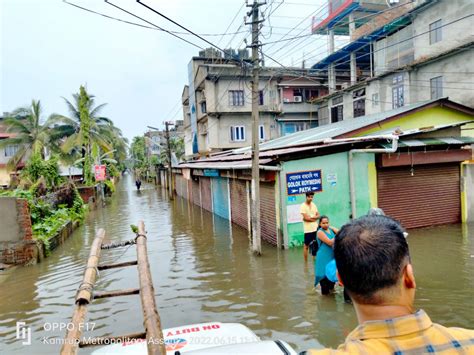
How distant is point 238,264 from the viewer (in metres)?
9.12

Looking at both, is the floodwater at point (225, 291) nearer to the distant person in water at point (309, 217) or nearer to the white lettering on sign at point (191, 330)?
the distant person in water at point (309, 217)

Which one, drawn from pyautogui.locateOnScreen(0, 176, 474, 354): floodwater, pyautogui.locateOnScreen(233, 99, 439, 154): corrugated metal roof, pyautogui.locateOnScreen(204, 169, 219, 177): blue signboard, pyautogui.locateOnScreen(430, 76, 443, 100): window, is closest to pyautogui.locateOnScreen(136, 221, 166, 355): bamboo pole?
pyautogui.locateOnScreen(0, 176, 474, 354): floodwater

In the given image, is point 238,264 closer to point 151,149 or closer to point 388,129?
point 388,129

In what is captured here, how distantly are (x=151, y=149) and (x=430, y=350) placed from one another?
82566 millimetres

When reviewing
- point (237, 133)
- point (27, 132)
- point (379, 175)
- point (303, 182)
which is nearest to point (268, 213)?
point (303, 182)

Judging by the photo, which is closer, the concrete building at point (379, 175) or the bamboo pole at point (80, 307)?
the bamboo pole at point (80, 307)

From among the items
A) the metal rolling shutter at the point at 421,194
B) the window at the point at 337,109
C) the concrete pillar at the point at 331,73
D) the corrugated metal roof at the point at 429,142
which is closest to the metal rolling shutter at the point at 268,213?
the metal rolling shutter at the point at 421,194

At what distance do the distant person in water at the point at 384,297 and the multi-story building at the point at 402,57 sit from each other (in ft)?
51.1

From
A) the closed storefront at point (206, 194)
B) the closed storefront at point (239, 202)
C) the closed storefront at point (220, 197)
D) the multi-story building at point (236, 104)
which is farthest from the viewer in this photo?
the multi-story building at point (236, 104)

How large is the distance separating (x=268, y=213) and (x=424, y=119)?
276 inches

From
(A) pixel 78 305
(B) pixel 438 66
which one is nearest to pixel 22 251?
(A) pixel 78 305

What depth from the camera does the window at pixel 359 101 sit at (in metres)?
30.0

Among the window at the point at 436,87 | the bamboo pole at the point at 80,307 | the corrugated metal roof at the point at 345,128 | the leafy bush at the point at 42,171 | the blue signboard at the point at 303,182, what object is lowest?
the bamboo pole at the point at 80,307

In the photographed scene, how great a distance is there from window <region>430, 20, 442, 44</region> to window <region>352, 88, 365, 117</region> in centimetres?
704
